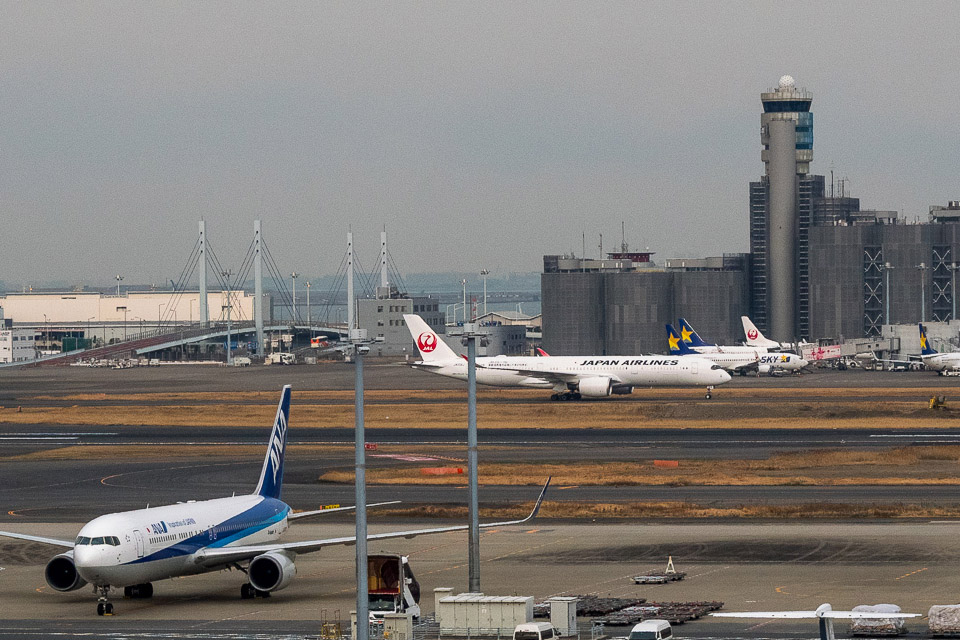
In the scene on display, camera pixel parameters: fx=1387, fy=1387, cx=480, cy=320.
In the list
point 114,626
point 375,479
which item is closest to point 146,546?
point 114,626

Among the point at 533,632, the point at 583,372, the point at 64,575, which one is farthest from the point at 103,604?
the point at 583,372

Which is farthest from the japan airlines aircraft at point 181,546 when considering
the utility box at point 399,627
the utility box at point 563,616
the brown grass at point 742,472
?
the brown grass at point 742,472

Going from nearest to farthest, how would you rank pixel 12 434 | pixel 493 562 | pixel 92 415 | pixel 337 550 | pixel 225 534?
pixel 225 534
pixel 493 562
pixel 337 550
pixel 12 434
pixel 92 415

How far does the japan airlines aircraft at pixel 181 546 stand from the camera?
4244cm

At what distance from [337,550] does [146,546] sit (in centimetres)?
1719

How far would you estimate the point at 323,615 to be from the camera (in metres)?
43.3

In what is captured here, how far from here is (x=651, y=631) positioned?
1362 inches

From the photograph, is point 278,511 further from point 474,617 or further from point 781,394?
point 781,394

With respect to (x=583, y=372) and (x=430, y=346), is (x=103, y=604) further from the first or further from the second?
(x=430, y=346)

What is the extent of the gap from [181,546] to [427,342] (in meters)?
103

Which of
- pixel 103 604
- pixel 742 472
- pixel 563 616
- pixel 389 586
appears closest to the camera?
pixel 563 616

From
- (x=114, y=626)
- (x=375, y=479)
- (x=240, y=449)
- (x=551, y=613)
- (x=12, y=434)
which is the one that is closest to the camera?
(x=551, y=613)

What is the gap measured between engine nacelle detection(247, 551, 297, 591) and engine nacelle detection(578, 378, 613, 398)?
9409cm

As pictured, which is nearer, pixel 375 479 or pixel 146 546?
pixel 146 546
